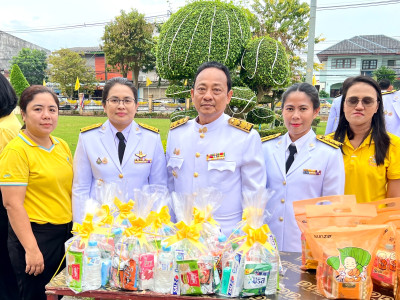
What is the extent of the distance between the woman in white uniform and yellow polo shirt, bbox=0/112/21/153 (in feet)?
6.32

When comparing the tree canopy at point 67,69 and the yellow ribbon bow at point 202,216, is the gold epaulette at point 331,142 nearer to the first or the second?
the yellow ribbon bow at point 202,216

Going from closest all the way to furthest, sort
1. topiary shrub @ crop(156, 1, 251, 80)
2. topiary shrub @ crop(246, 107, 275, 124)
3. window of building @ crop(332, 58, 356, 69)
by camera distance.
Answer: topiary shrub @ crop(156, 1, 251, 80) < topiary shrub @ crop(246, 107, 275, 124) < window of building @ crop(332, 58, 356, 69)

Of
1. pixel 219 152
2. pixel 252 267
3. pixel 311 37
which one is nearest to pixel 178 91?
pixel 219 152

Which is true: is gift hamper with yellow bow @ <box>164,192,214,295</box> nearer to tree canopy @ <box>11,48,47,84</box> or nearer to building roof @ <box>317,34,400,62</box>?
building roof @ <box>317,34,400,62</box>

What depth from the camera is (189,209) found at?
172 cm

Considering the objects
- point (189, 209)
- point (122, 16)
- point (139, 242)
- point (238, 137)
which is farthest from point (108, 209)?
point (122, 16)

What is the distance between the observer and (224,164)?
2.25m

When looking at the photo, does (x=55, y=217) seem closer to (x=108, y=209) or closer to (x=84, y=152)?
(x=84, y=152)

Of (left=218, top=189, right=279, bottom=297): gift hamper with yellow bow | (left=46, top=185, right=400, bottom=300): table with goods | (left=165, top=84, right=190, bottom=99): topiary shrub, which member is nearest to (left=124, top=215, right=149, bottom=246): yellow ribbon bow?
(left=46, top=185, right=400, bottom=300): table with goods

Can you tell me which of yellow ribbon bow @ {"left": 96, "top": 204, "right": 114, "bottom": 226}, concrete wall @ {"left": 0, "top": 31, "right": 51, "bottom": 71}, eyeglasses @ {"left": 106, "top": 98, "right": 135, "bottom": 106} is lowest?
yellow ribbon bow @ {"left": 96, "top": 204, "right": 114, "bottom": 226}

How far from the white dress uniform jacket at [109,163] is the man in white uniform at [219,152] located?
0.64 ft

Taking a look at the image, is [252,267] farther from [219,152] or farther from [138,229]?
[219,152]

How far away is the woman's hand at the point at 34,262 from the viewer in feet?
6.98

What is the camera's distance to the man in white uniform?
2.17m
